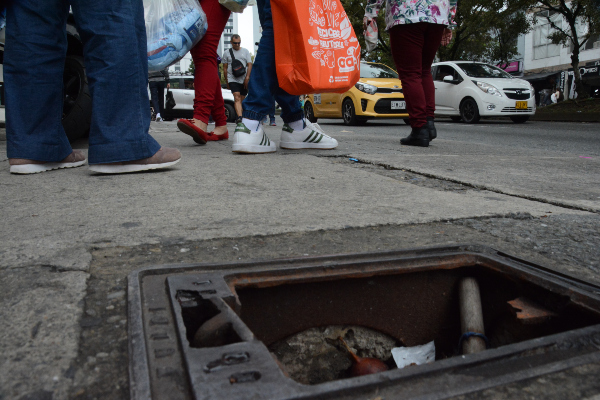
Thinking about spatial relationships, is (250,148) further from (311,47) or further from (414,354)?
(414,354)

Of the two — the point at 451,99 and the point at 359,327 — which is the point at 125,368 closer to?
the point at 359,327

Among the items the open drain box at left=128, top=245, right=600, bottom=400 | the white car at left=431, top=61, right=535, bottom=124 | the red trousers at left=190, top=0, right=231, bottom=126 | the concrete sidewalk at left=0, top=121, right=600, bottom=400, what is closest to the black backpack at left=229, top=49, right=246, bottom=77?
the white car at left=431, top=61, right=535, bottom=124

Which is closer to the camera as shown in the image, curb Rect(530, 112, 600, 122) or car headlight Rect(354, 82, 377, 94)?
car headlight Rect(354, 82, 377, 94)

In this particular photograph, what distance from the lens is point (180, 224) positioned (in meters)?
1.38

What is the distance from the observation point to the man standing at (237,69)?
28.8 ft

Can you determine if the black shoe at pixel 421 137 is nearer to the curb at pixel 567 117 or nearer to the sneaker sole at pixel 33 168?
the sneaker sole at pixel 33 168

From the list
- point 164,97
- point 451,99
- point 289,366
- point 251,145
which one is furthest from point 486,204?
point 164,97

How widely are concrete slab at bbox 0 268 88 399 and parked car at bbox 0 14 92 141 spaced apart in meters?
2.85

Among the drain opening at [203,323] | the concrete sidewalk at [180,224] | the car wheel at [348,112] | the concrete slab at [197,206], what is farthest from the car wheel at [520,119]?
the drain opening at [203,323]

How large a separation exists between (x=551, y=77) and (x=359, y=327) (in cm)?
3210

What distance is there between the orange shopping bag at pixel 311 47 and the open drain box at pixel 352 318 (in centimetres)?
187

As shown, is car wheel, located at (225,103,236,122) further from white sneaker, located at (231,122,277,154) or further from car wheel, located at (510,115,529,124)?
white sneaker, located at (231,122,277,154)

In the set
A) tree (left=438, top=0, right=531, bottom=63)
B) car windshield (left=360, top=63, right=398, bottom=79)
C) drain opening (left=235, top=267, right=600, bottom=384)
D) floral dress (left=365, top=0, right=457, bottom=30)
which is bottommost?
drain opening (left=235, top=267, right=600, bottom=384)

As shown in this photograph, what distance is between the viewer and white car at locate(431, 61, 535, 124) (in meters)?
10.7
